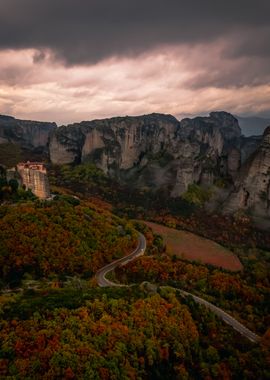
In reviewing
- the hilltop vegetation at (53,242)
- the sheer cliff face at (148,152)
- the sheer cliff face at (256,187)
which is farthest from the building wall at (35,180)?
the sheer cliff face at (148,152)

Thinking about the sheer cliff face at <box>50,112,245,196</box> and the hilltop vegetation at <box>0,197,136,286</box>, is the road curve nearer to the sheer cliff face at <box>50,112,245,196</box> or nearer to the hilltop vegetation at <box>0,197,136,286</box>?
the hilltop vegetation at <box>0,197,136,286</box>

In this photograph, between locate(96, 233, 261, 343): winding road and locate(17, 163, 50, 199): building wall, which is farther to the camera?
locate(17, 163, 50, 199): building wall

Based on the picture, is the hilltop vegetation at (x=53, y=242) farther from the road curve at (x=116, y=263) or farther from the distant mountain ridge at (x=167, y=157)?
the distant mountain ridge at (x=167, y=157)

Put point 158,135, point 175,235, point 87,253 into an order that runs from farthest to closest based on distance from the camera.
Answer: point 158,135 → point 175,235 → point 87,253

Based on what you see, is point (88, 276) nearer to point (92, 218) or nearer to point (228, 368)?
point (92, 218)

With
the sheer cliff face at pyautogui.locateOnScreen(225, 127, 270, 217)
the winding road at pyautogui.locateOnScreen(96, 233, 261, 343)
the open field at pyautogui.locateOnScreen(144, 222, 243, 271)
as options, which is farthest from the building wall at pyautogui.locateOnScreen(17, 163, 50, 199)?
the sheer cliff face at pyautogui.locateOnScreen(225, 127, 270, 217)

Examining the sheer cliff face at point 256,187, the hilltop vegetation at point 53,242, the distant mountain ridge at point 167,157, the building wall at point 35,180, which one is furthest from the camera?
the distant mountain ridge at point 167,157

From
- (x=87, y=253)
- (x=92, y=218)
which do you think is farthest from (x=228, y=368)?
(x=92, y=218)

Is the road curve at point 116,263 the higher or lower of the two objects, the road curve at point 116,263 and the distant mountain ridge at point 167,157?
the lower
